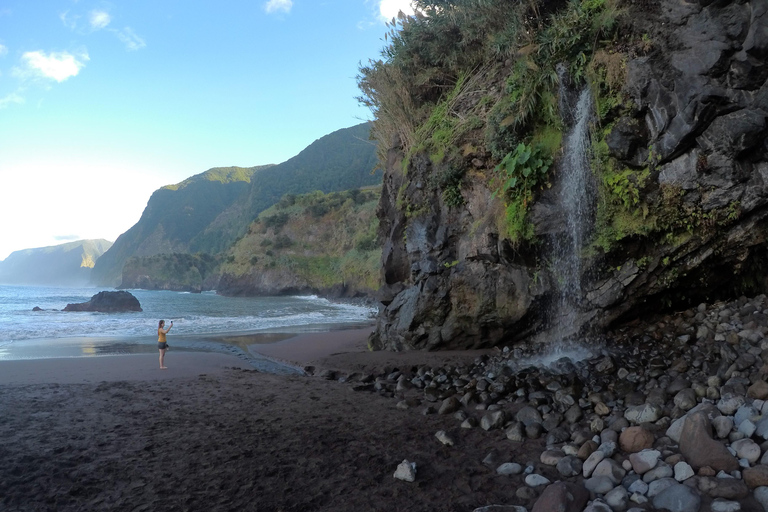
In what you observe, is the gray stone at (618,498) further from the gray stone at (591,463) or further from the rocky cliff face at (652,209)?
the rocky cliff face at (652,209)

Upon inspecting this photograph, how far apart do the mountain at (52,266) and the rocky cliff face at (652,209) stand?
171m

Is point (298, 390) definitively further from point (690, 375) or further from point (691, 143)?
point (691, 143)

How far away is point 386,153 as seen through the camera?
40.2ft

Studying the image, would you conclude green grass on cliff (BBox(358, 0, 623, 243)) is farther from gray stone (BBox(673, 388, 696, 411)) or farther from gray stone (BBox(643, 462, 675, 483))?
gray stone (BBox(643, 462, 675, 483))

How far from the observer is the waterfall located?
24.3 feet

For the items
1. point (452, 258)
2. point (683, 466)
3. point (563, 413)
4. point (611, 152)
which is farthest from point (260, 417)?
point (611, 152)

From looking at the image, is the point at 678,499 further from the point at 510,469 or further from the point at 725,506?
the point at 510,469

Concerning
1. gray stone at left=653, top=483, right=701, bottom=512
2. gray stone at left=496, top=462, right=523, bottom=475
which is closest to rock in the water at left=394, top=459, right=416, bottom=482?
gray stone at left=496, top=462, right=523, bottom=475

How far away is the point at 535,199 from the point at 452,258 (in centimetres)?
208

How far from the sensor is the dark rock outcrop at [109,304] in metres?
28.0

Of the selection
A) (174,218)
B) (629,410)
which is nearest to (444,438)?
(629,410)

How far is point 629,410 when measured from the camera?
465 cm

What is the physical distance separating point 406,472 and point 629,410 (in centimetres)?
245

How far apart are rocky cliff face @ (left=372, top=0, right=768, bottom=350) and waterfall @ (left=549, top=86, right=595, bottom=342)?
10 centimetres
